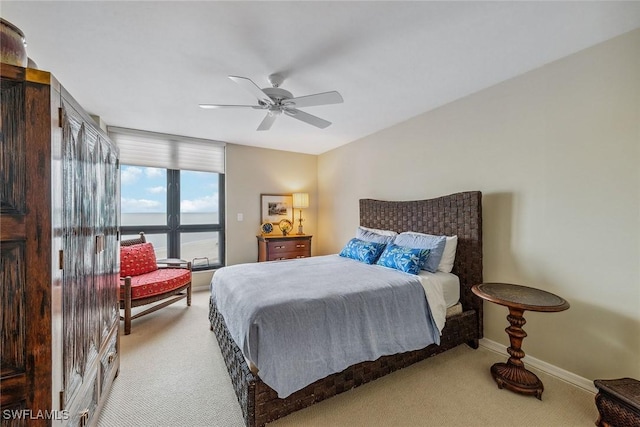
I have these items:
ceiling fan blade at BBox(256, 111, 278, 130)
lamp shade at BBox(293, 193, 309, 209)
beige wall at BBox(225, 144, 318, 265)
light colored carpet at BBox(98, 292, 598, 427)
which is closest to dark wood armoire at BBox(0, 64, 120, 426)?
light colored carpet at BBox(98, 292, 598, 427)

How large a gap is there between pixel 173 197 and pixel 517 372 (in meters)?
4.79

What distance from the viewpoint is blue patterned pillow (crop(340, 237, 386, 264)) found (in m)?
2.99

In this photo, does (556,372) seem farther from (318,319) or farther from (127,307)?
(127,307)

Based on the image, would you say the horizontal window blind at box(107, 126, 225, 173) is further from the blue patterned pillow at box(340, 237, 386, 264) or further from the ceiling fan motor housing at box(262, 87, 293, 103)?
the blue patterned pillow at box(340, 237, 386, 264)

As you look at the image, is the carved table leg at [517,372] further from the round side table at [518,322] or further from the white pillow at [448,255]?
the white pillow at [448,255]

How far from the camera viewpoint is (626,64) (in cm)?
182

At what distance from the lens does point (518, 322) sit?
77.0 inches

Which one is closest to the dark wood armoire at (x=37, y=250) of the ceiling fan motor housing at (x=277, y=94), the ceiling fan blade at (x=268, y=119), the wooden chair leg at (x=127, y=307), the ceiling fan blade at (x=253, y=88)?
the ceiling fan blade at (x=253, y=88)

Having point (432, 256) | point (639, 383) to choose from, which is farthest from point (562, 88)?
point (639, 383)

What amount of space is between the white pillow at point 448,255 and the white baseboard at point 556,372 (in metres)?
0.83

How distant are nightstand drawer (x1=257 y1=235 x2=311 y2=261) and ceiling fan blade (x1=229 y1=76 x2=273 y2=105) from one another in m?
2.67

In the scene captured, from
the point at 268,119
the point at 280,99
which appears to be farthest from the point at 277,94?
the point at 268,119

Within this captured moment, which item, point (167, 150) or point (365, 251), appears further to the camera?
point (167, 150)

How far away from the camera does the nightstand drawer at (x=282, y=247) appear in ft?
14.7
